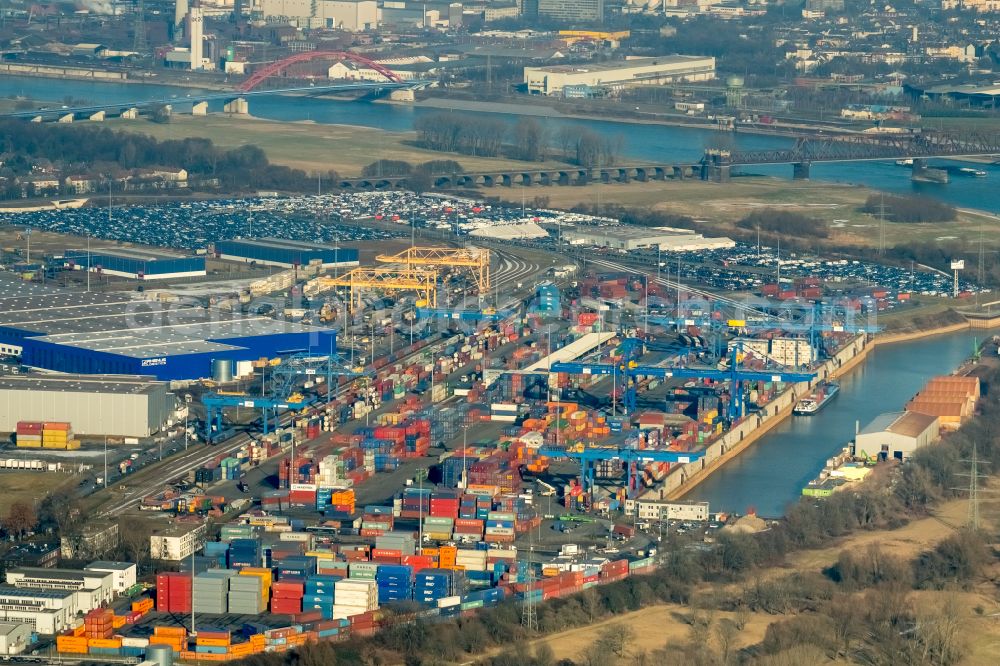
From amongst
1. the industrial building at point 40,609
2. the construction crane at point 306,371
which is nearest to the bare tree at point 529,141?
the construction crane at point 306,371

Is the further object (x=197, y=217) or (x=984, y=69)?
(x=984, y=69)

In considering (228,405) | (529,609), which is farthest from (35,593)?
(228,405)

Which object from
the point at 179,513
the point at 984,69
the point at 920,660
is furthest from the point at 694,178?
the point at 920,660

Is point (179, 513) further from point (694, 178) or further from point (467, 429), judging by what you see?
point (694, 178)

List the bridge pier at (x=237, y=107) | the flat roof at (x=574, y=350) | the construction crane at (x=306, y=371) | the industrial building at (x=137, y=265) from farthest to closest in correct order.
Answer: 1. the bridge pier at (x=237, y=107)
2. the industrial building at (x=137, y=265)
3. the flat roof at (x=574, y=350)
4. the construction crane at (x=306, y=371)

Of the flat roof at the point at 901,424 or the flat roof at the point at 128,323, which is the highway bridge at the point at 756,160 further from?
the flat roof at the point at 901,424

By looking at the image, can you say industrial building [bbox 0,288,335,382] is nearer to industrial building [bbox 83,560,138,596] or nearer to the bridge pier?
industrial building [bbox 83,560,138,596]
